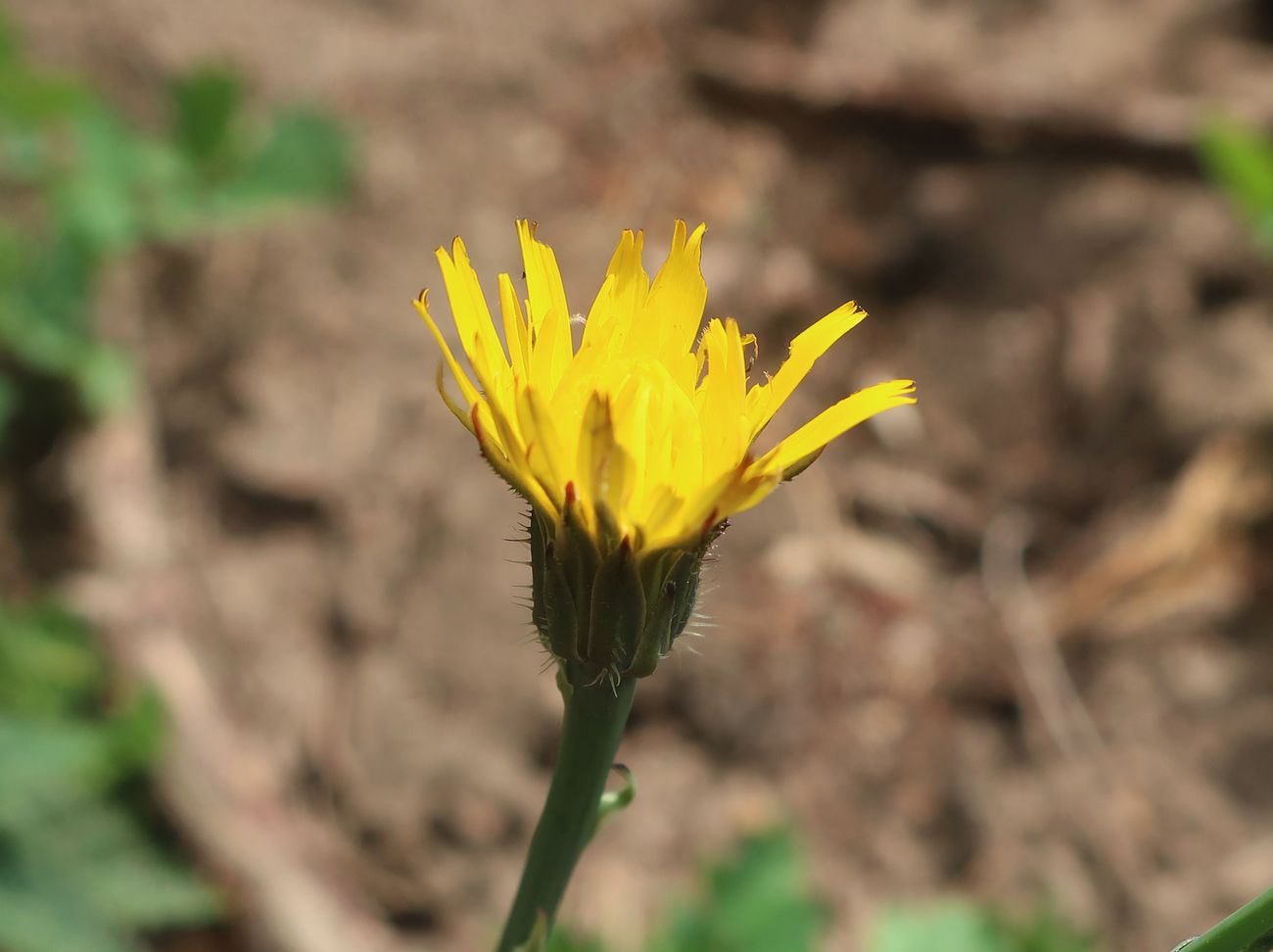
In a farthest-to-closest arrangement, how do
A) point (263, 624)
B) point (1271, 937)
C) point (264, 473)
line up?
1. point (264, 473)
2. point (263, 624)
3. point (1271, 937)

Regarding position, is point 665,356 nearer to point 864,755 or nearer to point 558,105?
point 864,755

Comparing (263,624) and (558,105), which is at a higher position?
(558,105)

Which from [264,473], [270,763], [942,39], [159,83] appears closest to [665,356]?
[270,763]

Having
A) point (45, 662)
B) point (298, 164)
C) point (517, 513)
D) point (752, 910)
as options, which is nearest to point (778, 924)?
point (752, 910)

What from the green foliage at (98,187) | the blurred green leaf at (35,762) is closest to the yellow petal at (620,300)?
the blurred green leaf at (35,762)

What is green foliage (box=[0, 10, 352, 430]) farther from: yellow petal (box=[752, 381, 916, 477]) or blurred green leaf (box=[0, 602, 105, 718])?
yellow petal (box=[752, 381, 916, 477])


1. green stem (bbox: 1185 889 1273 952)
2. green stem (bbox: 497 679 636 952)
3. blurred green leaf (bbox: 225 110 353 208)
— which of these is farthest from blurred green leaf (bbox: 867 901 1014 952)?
blurred green leaf (bbox: 225 110 353 208)

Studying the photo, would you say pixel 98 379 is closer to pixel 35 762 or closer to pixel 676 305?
pixel 35 762
